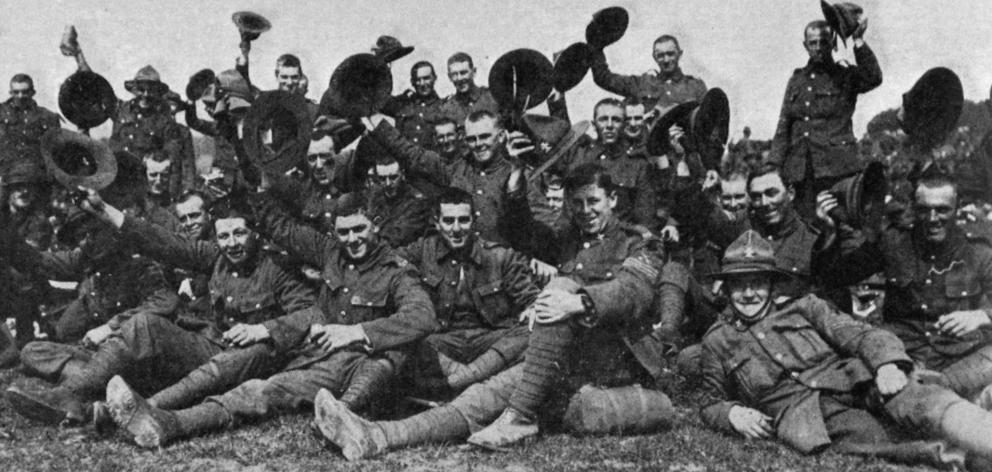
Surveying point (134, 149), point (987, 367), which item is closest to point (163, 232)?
point (134, 149)

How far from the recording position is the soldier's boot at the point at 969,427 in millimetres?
5582

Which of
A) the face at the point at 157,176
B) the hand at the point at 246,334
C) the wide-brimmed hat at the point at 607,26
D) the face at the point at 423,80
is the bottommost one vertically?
the hand at the point at 246,334

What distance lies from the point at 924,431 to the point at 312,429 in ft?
13.0

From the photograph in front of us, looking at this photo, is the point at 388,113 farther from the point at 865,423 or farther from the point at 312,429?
the point at 865,423

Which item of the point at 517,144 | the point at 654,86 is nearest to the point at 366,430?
the point at 517,144

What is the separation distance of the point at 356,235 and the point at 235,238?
43.6 inches

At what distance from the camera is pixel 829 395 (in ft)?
21.8

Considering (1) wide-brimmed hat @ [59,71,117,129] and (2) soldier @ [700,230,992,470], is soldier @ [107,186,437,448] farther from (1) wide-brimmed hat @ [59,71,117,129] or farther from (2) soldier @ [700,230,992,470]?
(1) wide-brimmed hat @ [59,71,117,129]

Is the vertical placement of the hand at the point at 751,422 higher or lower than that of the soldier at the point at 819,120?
lower

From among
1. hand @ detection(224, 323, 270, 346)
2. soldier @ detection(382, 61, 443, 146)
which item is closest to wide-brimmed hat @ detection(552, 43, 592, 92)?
soldier @ detection(382, 61, 443, 146)

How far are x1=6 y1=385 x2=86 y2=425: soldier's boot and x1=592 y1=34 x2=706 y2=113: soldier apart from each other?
7.19 metres

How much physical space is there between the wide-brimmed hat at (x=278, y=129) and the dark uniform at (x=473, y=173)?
0.67 metres

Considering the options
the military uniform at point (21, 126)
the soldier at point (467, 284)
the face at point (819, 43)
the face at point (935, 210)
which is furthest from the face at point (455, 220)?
the military uniform at point (21, 126)

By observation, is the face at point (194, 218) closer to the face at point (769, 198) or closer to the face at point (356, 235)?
the face at point (356, 235)
